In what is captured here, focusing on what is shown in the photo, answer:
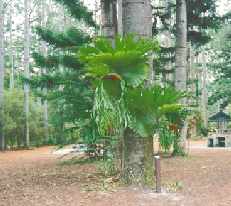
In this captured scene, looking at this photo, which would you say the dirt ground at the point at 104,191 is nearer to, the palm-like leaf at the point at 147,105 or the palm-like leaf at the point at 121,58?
the palm-like leaf at the point at 147,105

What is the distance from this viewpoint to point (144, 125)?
8.70m

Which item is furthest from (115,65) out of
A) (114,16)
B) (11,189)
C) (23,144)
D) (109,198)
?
(23,144)

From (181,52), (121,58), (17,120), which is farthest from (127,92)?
(17,120)

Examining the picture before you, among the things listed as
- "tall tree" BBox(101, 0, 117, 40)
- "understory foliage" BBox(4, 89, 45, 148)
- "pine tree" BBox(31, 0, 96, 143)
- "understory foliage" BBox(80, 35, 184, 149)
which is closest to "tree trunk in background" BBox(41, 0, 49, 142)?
"understory foliage" BBox(4, 89, 45, 148)

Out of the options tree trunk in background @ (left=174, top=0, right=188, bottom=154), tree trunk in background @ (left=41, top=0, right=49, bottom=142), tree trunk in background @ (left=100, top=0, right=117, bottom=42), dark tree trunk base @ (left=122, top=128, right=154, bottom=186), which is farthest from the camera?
tree trunk in background @ (left=41, top=0, right=49, bottom=142)

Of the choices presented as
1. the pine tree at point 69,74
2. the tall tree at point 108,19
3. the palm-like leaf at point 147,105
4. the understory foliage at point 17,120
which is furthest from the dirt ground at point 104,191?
the understory foliage at point 17,120

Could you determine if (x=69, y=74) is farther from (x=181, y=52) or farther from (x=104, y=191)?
(x=104, y=191)

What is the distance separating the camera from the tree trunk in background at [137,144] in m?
8.88

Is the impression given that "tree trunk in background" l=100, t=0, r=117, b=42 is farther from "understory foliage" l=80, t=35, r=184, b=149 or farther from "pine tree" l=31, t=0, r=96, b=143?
"understory foliage" l=80, t=35, r=184, b=149

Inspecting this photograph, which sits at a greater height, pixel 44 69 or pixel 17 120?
pixel 44 69

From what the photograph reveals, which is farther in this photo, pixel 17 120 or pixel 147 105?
pixel 17 120

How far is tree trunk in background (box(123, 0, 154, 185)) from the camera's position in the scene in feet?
29.1

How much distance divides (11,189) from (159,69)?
9.85 metres

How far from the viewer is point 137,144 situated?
8969 mm
